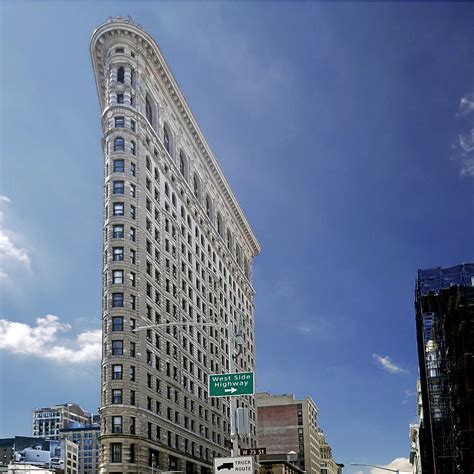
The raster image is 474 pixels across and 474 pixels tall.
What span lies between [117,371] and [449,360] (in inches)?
1457

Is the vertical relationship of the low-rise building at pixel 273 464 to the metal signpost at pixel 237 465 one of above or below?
below

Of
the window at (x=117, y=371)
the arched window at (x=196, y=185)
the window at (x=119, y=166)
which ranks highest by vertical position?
the arched window at (x=196, y=185)

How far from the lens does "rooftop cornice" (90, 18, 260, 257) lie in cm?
9331

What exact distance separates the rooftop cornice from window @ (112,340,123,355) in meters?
36.4

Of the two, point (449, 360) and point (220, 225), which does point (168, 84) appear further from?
point (449, 360)

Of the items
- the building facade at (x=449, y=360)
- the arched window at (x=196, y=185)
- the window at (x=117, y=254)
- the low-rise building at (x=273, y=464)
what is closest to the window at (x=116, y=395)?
the window at (x=117, y=254)

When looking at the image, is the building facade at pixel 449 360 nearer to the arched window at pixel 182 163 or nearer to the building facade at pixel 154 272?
the building facade at pixel 154 272

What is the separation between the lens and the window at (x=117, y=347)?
3068 inches

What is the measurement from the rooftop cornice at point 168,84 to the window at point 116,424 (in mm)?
44134

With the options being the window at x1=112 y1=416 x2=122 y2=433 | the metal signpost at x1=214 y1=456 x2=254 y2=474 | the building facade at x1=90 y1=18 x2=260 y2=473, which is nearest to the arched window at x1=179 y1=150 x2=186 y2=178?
the building facade at x1=90 y1=18 x2=260 y2=473

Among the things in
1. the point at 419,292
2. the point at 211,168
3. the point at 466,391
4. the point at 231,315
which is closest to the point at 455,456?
the point at 466,391

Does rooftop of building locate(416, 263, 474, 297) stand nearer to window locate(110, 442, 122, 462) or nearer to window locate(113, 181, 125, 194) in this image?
window locate(113, 181, 125, 194)

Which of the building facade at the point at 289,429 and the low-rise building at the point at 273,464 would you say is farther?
the building facade at the point at 289,429

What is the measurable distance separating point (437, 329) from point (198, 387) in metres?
32.4
